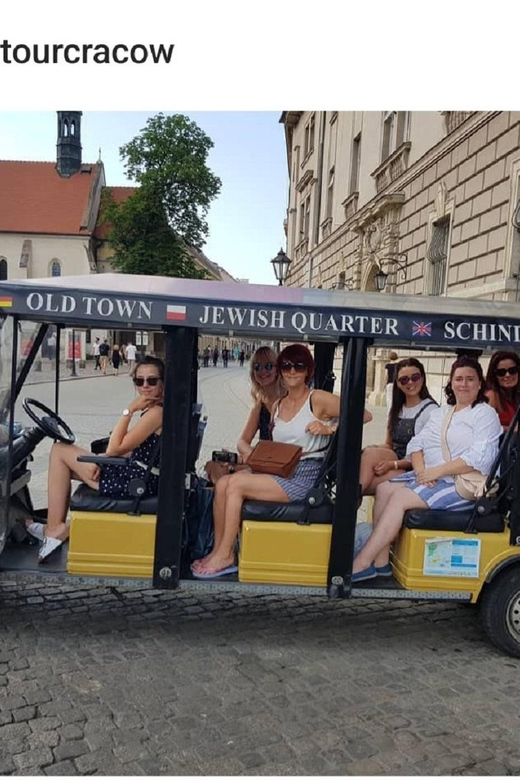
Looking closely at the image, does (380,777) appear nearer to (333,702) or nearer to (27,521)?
(333,702)

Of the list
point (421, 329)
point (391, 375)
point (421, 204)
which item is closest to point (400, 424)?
point (421, 329)

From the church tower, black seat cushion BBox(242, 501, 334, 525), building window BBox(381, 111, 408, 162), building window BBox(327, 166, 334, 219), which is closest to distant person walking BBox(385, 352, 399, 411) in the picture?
black seat cushion BBox(242, 501, 334, 525)

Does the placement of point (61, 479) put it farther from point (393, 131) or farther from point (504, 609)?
point (393, 131)

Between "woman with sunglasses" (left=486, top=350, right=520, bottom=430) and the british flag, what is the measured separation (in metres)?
0.96

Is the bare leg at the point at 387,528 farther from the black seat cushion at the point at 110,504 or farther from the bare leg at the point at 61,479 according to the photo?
the bare leg at the point at 61,479

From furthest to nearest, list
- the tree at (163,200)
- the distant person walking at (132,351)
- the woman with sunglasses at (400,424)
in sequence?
the tree at (163,200) < the woman with sunglasses at (400,424) < the distant person walking at (132,351)

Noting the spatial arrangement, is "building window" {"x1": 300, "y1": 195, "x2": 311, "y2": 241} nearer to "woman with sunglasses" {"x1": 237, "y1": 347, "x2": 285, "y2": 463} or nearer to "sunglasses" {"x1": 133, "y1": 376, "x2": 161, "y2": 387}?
"woman with sunglasses" {"x1": 237, "y1": 347, "x2": 285, "y2": 463}

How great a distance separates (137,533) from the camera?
3.76 m

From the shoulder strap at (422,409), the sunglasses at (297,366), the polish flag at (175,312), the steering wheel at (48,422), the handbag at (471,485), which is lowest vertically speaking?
the handbag at (471,485)

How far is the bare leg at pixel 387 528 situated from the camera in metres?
3.95

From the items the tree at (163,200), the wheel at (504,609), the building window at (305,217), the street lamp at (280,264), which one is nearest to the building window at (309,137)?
the building window at (305,217)

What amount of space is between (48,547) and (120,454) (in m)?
0.77

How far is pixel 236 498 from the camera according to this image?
12.6 ft

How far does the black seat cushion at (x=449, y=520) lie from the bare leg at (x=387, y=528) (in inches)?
2.1
